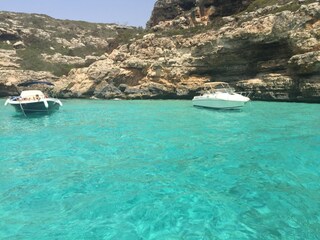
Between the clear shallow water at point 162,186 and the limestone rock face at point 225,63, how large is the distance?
17.1 meters

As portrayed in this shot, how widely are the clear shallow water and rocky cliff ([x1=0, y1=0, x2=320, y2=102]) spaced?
17183 millimetres

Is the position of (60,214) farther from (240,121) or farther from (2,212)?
(240,121)

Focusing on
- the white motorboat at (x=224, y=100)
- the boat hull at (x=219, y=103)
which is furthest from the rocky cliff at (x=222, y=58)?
the boat hull at (x=219, y=103)

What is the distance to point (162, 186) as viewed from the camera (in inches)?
304

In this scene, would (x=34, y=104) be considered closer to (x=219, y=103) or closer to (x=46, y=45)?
(x=219, y=103)

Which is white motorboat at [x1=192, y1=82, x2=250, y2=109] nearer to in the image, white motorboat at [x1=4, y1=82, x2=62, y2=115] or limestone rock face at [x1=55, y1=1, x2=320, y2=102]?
limestone rock face at [x1=55, y1=1, x2=320, y2=102]

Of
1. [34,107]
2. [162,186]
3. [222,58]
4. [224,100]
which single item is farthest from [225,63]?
[162,186]

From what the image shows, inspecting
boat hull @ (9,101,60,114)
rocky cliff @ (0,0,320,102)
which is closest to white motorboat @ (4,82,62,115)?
boat hull @ (9,101,60,114)

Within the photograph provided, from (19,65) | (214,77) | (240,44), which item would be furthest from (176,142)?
(19,65)

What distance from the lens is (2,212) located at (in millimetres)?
6430

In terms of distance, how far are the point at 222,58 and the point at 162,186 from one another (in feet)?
96.6

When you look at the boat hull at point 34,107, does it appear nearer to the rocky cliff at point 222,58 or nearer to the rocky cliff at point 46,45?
the rocky cliff at point 222,58

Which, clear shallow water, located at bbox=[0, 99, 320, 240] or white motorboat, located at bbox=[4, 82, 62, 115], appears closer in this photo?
clear shallow water, located at bbox=[0, 99, 320, 240]

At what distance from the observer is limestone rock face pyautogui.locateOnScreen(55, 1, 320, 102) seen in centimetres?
2900
